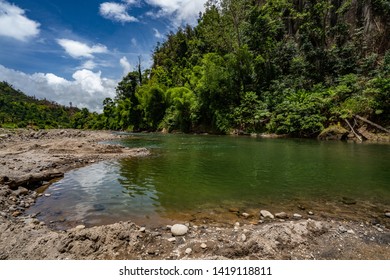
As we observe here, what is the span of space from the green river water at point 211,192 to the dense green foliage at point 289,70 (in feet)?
62.3

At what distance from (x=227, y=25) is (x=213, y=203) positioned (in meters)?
46.2

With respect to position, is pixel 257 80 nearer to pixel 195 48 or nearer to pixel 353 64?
pixel 353 64

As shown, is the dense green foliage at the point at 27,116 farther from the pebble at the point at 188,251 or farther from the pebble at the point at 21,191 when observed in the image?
the pebble at the point at 188,251

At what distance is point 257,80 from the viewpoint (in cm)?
4344

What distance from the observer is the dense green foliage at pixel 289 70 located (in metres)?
30.3

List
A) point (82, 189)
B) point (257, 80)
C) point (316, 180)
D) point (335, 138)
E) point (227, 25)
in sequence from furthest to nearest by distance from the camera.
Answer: point (227, 25) < point (257, 80) < point (335, 138) < point (316, 180) < point (82, 189)

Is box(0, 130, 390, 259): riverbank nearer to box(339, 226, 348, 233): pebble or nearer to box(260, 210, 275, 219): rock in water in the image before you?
box(339, 226, 348, 233): pebble

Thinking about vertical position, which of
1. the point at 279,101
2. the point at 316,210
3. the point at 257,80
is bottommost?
the point at 316,210

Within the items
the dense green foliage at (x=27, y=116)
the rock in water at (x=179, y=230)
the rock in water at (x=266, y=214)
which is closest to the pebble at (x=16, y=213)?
the rock in water at (x=179, y=230)

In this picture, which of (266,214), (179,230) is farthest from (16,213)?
(266,214)

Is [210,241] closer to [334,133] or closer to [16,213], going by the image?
[16,213]

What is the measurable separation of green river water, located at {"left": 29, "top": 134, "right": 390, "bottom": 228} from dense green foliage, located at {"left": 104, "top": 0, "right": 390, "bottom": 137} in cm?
1899
